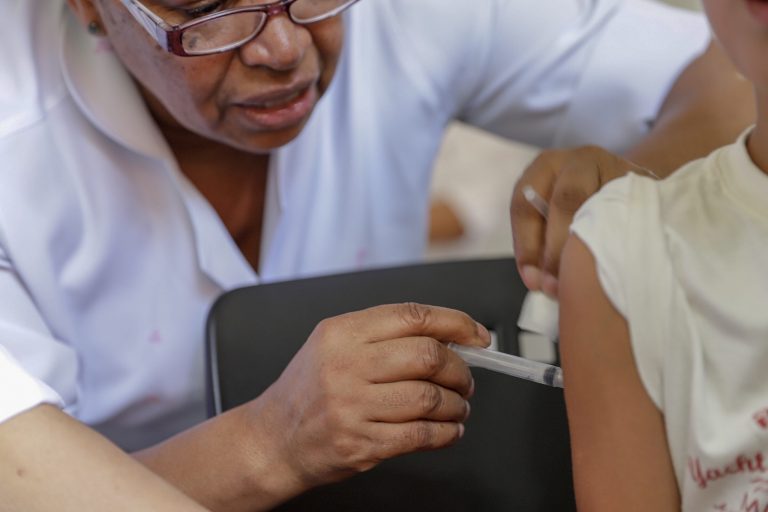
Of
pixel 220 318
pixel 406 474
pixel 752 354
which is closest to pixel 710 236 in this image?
pixel 752 354

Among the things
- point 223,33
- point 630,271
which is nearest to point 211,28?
point 223,33

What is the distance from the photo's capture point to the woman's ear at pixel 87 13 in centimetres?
85

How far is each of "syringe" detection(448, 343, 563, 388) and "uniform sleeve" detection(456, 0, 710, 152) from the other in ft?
1.23

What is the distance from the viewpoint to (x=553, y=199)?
711mm

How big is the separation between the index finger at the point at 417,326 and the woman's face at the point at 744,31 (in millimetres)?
264

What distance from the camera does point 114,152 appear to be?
94 centimetres

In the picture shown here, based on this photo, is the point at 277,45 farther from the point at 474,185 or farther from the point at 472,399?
the point at 474,185

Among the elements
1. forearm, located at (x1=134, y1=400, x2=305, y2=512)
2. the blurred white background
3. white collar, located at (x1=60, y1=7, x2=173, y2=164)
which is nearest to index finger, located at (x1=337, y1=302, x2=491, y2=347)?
forearm, located at (x1=134, y1=400, x2=305, y2=512)

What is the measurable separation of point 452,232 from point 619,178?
148 centimetres

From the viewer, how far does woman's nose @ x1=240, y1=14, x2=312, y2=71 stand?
0.81 m

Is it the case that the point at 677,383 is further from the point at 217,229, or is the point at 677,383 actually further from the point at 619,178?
the point at 217,229

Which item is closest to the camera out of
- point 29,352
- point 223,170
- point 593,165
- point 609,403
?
point 609,403

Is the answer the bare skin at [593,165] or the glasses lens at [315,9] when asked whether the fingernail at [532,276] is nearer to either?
the bare skin at [593,165]

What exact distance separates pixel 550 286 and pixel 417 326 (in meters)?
0.10
